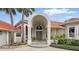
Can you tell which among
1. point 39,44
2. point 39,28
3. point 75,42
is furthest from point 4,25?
point 75,42

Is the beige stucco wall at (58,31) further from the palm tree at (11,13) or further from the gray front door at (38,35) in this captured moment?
the palm tree at (11,13)

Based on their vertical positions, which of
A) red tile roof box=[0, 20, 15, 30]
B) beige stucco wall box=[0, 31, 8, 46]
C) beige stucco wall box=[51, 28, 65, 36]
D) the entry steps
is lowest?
the entry steps

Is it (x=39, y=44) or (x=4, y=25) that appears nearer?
(x=4, y=25)

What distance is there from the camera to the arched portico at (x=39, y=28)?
3.75 meters

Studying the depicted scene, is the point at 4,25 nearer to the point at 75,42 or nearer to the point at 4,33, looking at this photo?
the point at 4,33

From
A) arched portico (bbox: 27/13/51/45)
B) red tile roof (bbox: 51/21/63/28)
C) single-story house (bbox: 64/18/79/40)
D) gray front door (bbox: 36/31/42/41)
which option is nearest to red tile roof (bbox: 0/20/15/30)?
arched portico (bbox: 27/13/51/45)

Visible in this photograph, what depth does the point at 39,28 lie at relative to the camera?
381cm

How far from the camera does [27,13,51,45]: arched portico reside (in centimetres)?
375

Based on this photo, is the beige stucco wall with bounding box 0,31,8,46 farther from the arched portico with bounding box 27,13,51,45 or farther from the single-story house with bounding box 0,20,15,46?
the arched portico with bounding box 27,13,51,45

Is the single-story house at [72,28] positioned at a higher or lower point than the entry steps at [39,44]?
higher

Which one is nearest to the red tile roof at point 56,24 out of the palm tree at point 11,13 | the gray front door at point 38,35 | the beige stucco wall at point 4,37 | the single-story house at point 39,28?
the single-story house at point 39,28

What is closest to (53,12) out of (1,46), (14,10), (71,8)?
(71,8)
